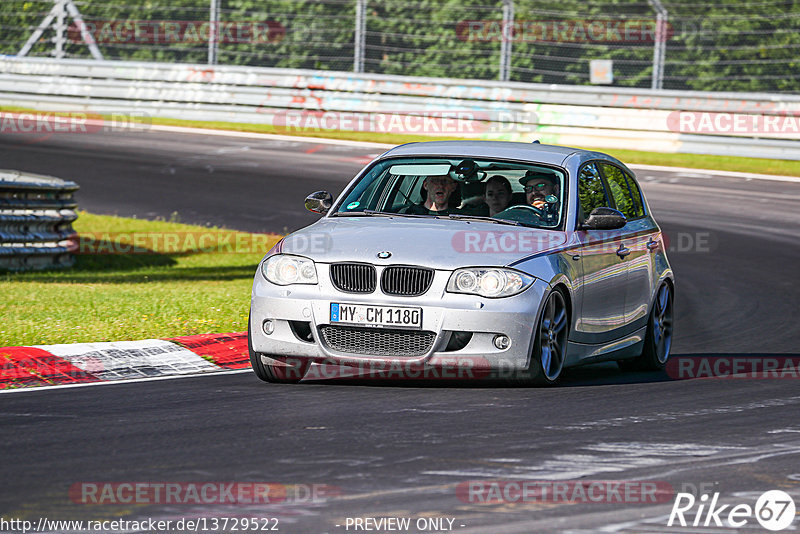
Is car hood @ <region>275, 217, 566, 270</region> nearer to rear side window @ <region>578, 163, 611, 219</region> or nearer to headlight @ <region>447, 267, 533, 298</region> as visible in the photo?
headlight @ <region>447, 267, 533, 298</region>

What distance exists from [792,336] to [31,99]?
21832mm

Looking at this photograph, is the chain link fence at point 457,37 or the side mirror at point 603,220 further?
the chain link fence at point 457,37

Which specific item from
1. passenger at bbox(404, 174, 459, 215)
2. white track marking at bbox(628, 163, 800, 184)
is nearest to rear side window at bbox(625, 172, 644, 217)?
passenger at bbox(404, 174, 459, 215)

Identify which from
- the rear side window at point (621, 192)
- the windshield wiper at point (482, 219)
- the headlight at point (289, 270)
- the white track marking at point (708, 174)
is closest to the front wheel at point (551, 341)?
the windshield wiper at point (482, 219)

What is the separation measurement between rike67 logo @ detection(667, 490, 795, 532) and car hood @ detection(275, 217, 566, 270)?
2754 millimetres

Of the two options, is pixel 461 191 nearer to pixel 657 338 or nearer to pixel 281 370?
pixel 281 370

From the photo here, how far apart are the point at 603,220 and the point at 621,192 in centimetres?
135

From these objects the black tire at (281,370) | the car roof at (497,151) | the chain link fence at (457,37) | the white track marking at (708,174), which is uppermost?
the chain link fence at (457,37)

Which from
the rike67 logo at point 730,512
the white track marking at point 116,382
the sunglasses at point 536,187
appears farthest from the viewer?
the sunglasses at point 536,187

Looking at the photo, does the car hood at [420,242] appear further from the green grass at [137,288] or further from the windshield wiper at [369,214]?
the green grass at [137,288]

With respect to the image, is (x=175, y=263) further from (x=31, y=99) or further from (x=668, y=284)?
(x=31, y=99)

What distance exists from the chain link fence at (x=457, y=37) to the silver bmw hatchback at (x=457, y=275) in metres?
15.7

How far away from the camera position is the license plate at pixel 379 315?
8062 mm

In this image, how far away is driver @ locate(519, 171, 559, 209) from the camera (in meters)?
9.26
